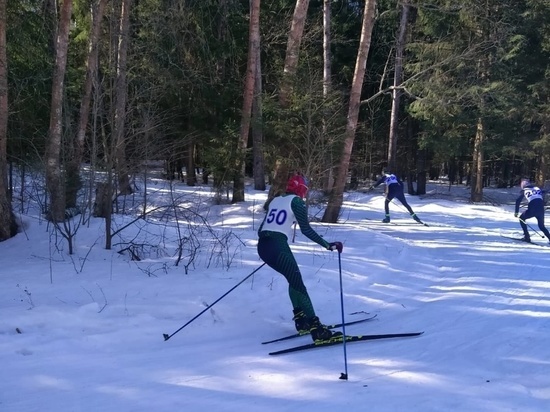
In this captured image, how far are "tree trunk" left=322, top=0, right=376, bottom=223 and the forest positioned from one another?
0.05m

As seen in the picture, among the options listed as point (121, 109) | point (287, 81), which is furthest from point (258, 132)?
point (121, 109)

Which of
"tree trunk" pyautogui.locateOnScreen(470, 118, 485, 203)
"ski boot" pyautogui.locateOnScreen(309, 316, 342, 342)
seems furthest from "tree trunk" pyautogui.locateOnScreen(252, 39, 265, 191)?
"tree trunk" pyautogui.locateOnScreen(470, 118, 485, 203)

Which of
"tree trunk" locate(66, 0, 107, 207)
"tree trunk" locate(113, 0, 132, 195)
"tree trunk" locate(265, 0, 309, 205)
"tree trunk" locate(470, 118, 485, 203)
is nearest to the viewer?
"tree trunk" locate(113, 0, 132, 195)

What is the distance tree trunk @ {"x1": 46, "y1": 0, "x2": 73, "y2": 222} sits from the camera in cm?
1076

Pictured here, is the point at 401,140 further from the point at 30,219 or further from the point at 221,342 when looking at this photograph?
the point at 221,342

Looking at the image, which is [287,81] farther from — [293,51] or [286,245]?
[286,245]

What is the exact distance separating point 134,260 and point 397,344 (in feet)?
17.3

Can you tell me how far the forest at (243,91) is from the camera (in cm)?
1177

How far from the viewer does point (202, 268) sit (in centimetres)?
880

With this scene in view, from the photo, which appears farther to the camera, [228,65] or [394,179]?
[228,65]

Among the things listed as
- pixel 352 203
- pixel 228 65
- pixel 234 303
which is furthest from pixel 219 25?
pixel 234 303

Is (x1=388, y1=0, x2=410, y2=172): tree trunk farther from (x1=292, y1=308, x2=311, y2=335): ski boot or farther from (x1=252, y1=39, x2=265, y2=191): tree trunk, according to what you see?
(x1=292, y1=308, x2=311, y2=335): ski boot

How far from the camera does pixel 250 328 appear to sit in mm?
6652

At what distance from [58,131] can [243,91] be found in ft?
39.2
